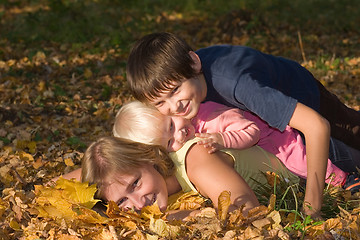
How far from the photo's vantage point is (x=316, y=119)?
9.12 ft

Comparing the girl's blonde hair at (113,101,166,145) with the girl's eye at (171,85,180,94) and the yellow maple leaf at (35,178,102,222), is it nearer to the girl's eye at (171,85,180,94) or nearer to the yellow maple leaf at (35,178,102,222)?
the girl's eye at (171,85,180,94)

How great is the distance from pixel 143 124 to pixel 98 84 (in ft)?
9.51

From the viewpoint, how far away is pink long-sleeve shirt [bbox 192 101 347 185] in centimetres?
312

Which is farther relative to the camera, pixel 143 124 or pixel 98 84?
pixel 98 84

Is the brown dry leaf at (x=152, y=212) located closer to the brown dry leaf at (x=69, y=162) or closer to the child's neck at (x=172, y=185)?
the child's neck at (x=172, y=185)

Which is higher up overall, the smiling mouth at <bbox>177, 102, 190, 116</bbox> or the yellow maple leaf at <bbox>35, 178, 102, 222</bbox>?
the smiling mouth at <bbox>177, 102, 190, 116</bbox>

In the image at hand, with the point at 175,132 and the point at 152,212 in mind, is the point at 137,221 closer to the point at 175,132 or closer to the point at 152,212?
the point at 152,212

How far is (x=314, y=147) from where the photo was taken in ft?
9.20

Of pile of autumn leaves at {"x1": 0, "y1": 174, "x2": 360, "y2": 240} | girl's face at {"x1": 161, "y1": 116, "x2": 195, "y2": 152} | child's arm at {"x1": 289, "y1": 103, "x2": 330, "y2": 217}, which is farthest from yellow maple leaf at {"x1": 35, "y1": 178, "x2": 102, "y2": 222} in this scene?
child's arm at {"x1": 289, "y1": 103, "x2": 330, "y2": 217}

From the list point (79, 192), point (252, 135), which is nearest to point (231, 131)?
point (252, 135)

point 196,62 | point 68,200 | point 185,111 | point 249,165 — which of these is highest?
point 196,62

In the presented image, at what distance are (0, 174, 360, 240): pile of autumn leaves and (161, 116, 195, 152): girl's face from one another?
0.40 meters

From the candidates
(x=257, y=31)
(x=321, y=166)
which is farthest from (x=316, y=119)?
(x=257, y=31)

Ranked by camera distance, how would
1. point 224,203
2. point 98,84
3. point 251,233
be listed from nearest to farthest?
point 251,233
point 224,203
point 98,84
